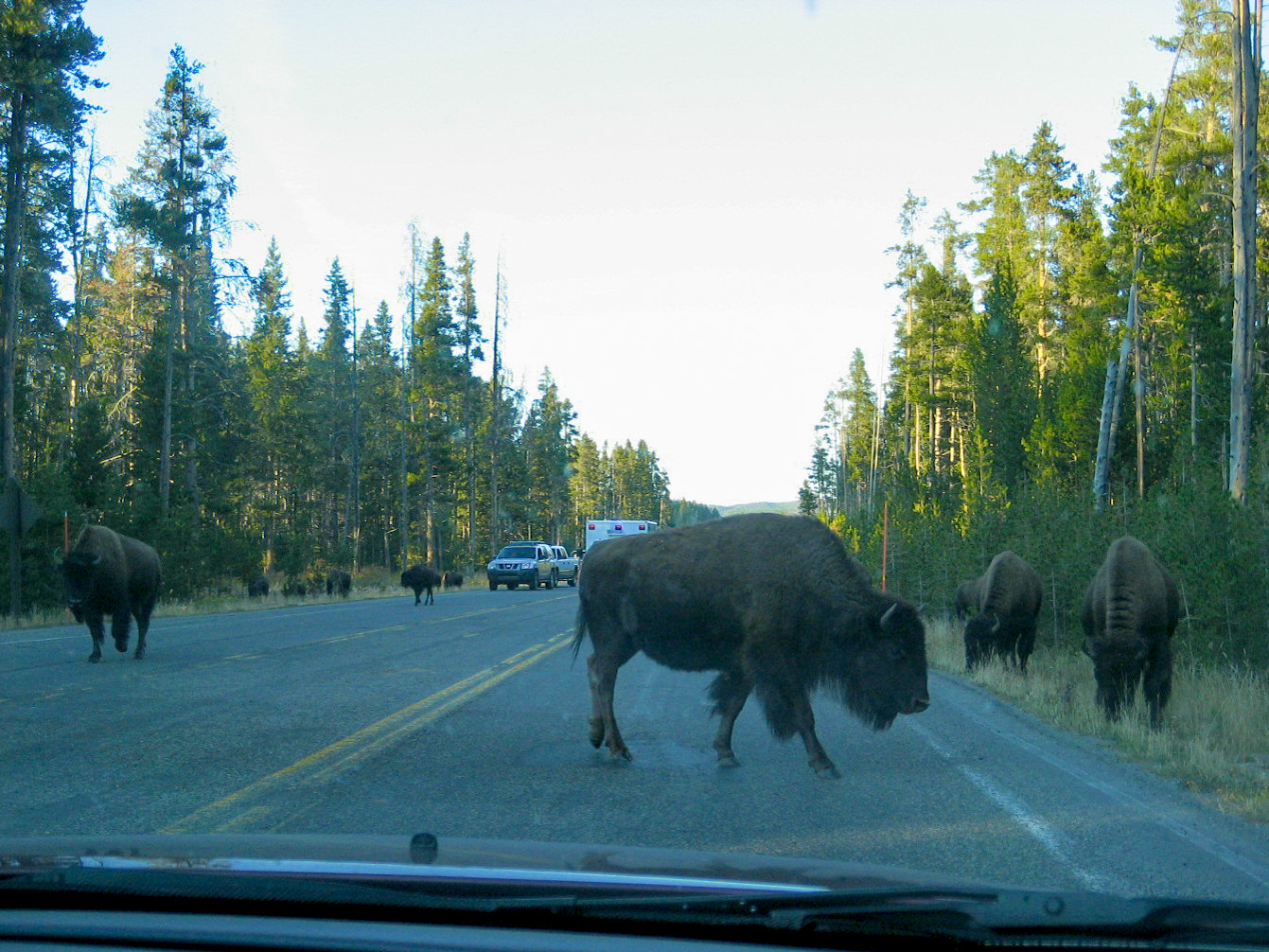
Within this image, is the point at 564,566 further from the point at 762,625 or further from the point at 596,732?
the point at 762,625

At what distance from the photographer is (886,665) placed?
8.21 meters

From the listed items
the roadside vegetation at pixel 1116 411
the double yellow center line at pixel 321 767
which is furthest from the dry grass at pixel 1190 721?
the double yellow center line at pixel 321 767

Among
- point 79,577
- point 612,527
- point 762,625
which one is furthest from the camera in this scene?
point 612,527

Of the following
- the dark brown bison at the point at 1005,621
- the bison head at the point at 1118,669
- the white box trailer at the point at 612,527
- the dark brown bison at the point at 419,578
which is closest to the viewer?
the bison head at the point at 1118,669

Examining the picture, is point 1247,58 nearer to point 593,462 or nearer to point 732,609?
point 732,609

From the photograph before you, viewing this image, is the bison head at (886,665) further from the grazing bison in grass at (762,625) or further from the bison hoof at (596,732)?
the bison hoof at (596,732)

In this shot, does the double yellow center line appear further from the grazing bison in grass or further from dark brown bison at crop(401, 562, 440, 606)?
dark brown bison at crop(401, 562, 440, 606)

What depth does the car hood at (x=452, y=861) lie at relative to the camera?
252cm

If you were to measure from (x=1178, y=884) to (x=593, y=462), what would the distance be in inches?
5337

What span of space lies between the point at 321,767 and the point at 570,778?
1.72 m

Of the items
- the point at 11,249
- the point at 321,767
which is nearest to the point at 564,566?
the point at 11,249

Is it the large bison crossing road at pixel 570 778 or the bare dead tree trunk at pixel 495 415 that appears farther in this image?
the bare dead tree trunk at pixel 495 415

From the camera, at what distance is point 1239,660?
1327 centimetres

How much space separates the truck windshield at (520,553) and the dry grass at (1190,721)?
34855 mm
